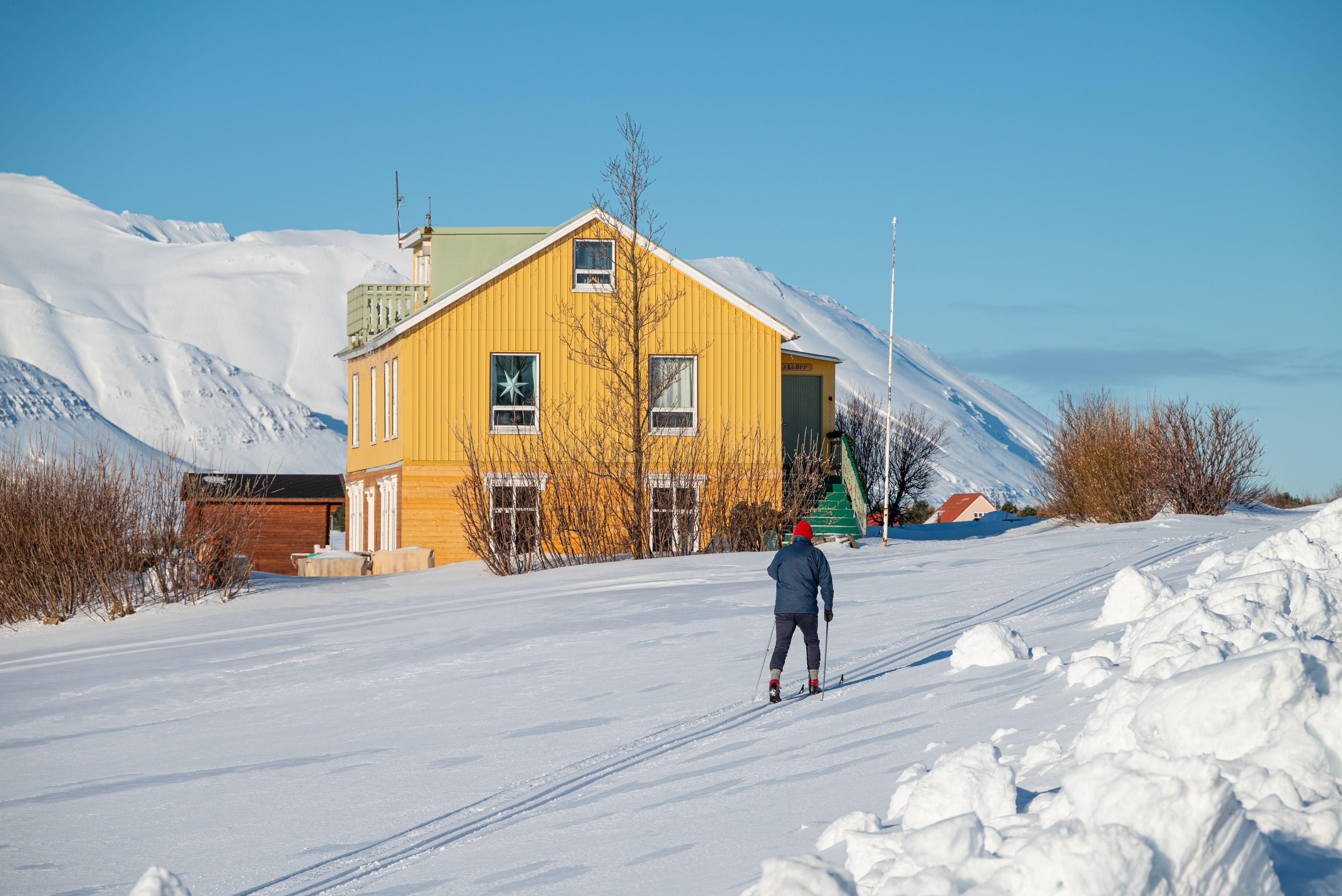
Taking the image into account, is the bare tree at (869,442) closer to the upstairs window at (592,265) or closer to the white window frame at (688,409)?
the white window frame at (688,409)

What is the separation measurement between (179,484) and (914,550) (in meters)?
13.6

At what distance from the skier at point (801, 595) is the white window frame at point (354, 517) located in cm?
2405

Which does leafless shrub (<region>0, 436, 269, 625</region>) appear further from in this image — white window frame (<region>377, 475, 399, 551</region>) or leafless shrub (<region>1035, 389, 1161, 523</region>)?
leafless shrub (<region>1035, 389, 1161, 523</region>)

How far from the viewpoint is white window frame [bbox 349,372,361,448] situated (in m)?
34.4

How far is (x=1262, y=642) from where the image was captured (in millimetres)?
7773

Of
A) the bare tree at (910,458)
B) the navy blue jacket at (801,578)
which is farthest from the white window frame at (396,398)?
the bare tree at (910,458)

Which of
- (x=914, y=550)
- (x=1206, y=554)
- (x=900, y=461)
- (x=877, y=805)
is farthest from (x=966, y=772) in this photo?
(x=900, y=461)

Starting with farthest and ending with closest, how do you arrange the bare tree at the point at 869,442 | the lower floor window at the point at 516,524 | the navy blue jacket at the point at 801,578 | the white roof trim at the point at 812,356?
the bare tree at the point at 869,442, the white roof trim at the point at 812,356, the lower floor window at the point at 516,524, the navy blue jacket at the point at 801,578

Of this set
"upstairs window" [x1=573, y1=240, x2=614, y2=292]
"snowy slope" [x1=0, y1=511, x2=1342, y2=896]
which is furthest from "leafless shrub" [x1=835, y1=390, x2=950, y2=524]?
"snowy slope" [x1=0, y1=511, x2=1342, y2=896]

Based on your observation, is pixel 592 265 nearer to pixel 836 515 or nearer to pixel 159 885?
pixel 836 515

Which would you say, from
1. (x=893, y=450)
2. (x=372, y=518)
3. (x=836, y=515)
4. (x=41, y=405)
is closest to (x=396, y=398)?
(x=372, y=518)

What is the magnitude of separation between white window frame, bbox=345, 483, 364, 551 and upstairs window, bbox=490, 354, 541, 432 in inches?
242

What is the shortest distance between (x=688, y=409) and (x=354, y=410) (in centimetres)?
969

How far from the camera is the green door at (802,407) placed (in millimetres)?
34406
